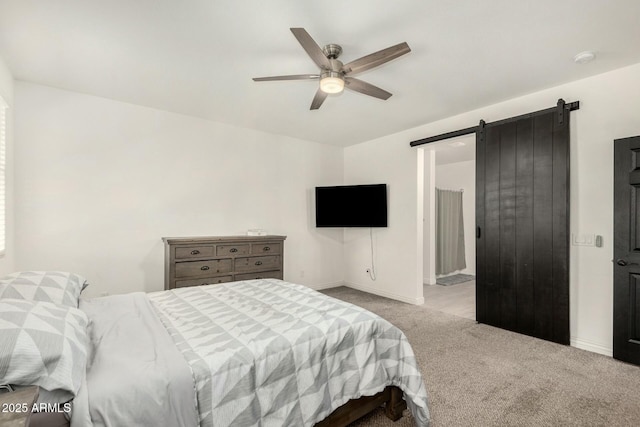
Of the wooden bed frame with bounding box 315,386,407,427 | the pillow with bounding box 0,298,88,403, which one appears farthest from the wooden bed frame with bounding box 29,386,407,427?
the pillow with bounding box 0,298,88,403

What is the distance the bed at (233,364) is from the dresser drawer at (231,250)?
150cm

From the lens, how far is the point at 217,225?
13.7ft

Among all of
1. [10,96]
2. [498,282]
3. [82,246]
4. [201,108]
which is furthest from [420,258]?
[10,96]

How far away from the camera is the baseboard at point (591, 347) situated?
109 inches

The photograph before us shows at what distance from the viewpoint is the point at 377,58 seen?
2043mm

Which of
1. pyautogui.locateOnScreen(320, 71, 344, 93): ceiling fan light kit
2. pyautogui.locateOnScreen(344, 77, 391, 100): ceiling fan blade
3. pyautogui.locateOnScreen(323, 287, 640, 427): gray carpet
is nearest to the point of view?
pyautogui.locateOnScreen(323, 287, 640, 427): gray carpet

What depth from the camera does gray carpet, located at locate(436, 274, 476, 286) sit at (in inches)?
233

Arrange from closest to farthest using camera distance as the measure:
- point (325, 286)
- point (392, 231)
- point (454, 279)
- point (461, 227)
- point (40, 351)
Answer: point (40, 351) → point (392, 231) → point (325, 286) → point (454, 279) → point (461, 227)

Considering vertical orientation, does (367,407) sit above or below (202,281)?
below

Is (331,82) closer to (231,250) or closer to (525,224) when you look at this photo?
(231,250)

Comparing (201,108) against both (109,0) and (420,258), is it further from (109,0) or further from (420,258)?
(420,258)

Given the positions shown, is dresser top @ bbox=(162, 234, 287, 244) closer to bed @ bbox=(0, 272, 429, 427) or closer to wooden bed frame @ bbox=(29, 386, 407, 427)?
bed @ bbox=(0, 272, 429, 427)

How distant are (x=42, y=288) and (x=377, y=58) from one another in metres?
2.45

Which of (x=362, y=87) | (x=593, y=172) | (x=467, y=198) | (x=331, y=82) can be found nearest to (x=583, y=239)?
(x=593, y=172)
